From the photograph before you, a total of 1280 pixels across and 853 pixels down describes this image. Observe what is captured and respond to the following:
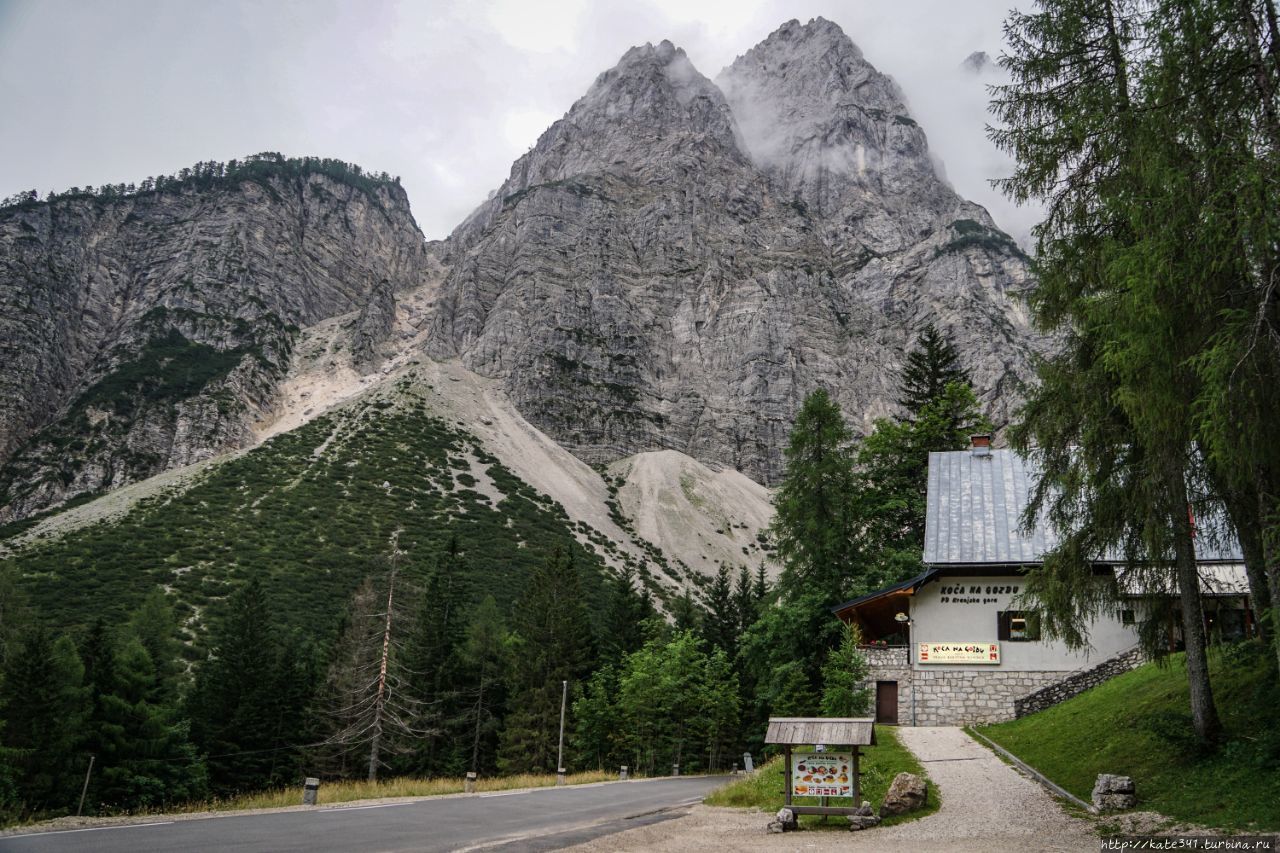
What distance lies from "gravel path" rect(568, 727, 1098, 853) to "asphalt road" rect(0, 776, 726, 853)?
3.42ft

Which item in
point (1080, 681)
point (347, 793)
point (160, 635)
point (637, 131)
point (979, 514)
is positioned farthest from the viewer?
point (637, 131)

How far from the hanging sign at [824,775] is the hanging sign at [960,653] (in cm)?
1163

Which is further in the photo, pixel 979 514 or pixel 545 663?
pixel 545 663

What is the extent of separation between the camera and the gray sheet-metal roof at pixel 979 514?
2284cm

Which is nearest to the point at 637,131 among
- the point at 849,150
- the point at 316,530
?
the point at 849,150

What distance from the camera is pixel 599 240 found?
139 metres

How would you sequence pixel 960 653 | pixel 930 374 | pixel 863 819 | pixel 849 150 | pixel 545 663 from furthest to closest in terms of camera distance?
pixel 849 150
pixel 545 663
pixel 930 374
pixel 960 653
pixel 863 819

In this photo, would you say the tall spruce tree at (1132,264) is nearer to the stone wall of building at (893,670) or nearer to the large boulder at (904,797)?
the large boulder at (904,797)

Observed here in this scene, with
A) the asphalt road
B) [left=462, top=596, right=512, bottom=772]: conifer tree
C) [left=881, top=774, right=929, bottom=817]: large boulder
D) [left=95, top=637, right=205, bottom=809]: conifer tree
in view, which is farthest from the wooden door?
[left=95, top=637, right=205, bottom=809]: conifer tree

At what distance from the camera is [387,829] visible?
10758mm

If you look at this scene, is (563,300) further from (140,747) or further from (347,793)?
(347,793)

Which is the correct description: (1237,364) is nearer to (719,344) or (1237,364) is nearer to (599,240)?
(719,344)

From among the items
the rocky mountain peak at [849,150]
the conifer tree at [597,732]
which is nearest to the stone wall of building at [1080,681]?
the conifer tree at [597,732]

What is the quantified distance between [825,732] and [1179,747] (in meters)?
4.62
